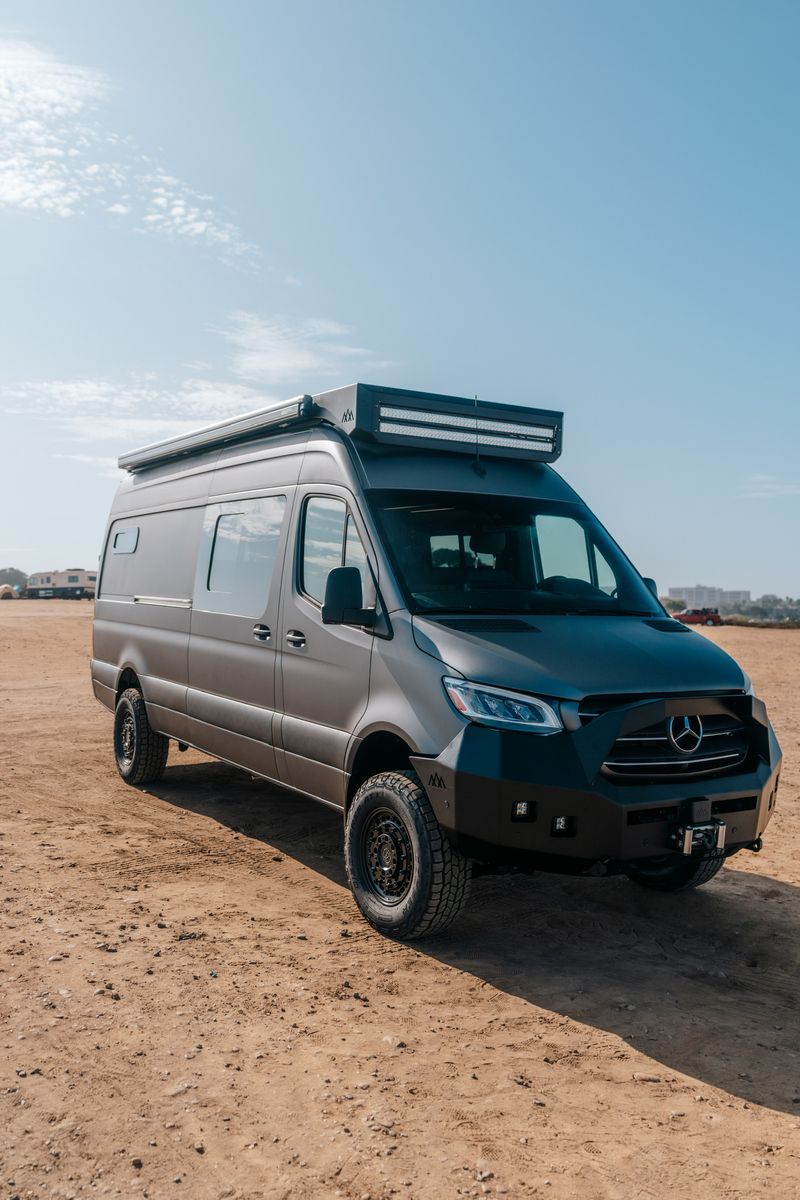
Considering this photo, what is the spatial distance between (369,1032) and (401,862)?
45.4 inches

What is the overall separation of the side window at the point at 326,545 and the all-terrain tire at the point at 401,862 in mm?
1130

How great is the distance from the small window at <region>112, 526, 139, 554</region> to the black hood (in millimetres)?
5202

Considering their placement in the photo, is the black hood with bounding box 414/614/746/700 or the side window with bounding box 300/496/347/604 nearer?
the black hood with bounding box 414/614/746/700

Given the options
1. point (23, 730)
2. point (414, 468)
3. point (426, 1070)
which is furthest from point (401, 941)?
point (23, 730)

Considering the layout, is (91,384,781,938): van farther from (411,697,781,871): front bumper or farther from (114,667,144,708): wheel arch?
(114,667,144,708): wheel arch

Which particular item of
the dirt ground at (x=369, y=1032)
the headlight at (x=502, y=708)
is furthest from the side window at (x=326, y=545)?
the dirt ground at (x=369, y=1032)

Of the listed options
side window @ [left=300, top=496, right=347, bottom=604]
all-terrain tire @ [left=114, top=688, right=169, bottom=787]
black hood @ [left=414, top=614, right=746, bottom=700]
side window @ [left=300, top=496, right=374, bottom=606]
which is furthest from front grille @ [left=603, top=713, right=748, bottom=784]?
all-terrain tire @ [left=114, top=688, right=169, bottom=787]

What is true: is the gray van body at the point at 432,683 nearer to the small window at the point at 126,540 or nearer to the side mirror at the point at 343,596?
the side mirror at the point at 343,596

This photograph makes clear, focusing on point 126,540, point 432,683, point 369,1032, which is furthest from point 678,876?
point 126,540

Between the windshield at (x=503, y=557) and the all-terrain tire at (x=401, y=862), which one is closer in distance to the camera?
the all-terrain tire at (x=401, y=862)

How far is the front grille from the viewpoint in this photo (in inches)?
188

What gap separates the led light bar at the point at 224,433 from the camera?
6676mm

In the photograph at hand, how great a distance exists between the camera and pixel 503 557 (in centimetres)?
611

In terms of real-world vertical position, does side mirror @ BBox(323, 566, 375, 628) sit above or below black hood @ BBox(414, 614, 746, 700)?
above
